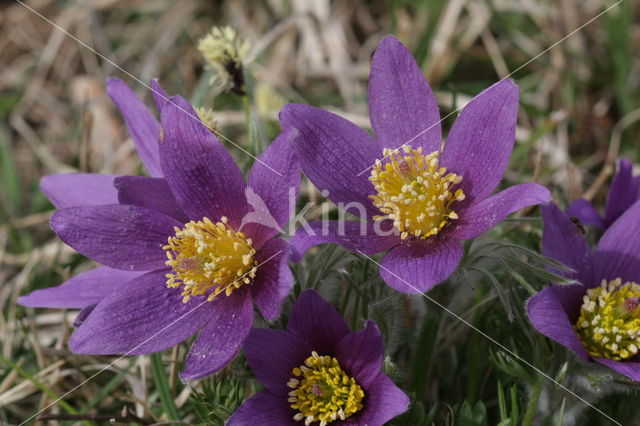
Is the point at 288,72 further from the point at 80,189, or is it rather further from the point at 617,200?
the point at 617,200

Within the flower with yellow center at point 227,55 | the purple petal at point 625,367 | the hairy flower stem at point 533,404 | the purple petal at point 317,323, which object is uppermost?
the flower with yellow center at point 227,55

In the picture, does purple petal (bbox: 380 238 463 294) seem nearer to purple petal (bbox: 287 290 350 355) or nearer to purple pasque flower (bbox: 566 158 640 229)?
purple petal (bbox: 287 290 350 355)

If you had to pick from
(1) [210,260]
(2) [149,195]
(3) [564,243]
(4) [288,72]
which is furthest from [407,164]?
(4) [288,72]

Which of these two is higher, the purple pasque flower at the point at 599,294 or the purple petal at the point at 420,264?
the purple petal at the point at 420,264

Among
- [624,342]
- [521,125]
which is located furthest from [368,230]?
[521,125]

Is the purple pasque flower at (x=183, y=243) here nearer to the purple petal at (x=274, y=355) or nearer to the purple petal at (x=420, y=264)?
the purple petal at (x=274, y=355)

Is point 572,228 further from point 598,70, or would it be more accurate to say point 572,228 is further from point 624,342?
point 598,70

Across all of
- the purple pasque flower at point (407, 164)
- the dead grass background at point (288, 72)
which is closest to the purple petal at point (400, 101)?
the purple pasque flower at point (407, 164)
